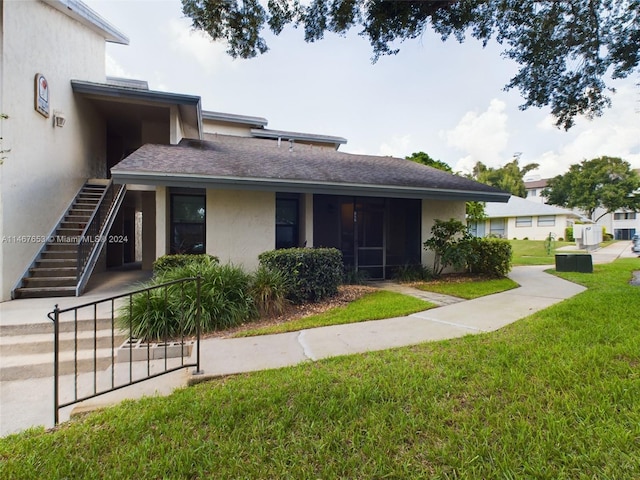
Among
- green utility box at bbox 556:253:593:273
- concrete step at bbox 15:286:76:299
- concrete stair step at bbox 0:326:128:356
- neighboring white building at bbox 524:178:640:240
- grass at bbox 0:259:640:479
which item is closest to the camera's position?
grass at bbox 0:259:640:479

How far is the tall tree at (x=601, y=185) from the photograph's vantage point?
34.8m

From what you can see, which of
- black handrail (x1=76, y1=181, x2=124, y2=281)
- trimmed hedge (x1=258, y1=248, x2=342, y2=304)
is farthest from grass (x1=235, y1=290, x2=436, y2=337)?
black handrail (x1=76, y1=181, x2=124, y2=281)

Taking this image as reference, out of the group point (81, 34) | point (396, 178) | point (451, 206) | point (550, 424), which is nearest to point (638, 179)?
point (451, 206)

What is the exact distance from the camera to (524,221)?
31.5 metres

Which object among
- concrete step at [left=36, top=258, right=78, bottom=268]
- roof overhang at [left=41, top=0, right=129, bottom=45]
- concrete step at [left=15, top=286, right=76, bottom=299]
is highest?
roof overhang at [left=41, top=0, right=129, bottom=45]

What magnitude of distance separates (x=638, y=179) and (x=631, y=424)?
46.5 meters

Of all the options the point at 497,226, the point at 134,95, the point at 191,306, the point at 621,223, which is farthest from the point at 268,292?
the point at 621,223

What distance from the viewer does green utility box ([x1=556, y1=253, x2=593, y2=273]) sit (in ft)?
34.7

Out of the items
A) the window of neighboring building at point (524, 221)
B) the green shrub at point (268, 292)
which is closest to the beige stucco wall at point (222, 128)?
the green shrub at point (268, 292)

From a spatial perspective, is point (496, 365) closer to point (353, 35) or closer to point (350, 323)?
point (350, 323)

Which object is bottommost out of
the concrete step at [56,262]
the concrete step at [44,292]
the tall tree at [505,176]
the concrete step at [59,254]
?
the concrete step at [44,292]

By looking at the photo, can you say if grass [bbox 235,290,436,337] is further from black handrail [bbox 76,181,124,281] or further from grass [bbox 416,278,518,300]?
black handrail [bbox 76,181,124,281]

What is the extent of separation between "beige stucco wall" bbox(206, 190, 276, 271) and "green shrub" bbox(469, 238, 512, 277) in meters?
6.18

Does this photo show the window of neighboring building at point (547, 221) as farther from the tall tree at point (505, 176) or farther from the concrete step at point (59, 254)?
the concrete step at point (59, 254)
